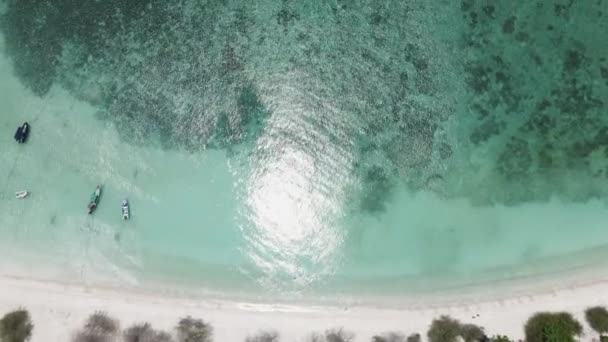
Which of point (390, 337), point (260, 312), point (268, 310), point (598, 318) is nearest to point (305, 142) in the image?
point (268, 310)

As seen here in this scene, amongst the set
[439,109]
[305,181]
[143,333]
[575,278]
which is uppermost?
[439,109]

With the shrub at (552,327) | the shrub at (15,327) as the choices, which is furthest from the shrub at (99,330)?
the shrub at (552,327)

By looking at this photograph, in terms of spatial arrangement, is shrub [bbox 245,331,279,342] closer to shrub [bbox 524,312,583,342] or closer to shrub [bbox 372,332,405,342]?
shrub [bbox 372,332,405,342]

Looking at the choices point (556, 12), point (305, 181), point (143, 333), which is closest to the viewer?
point (143, 333)

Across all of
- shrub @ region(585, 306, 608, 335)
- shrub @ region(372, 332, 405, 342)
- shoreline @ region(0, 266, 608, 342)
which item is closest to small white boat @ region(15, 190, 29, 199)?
shoreline @ region(0, 266, 608, 342)

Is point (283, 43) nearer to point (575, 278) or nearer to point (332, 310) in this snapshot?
point (332, 310)

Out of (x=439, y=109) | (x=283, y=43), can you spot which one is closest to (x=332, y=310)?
(x=439, y=109)
